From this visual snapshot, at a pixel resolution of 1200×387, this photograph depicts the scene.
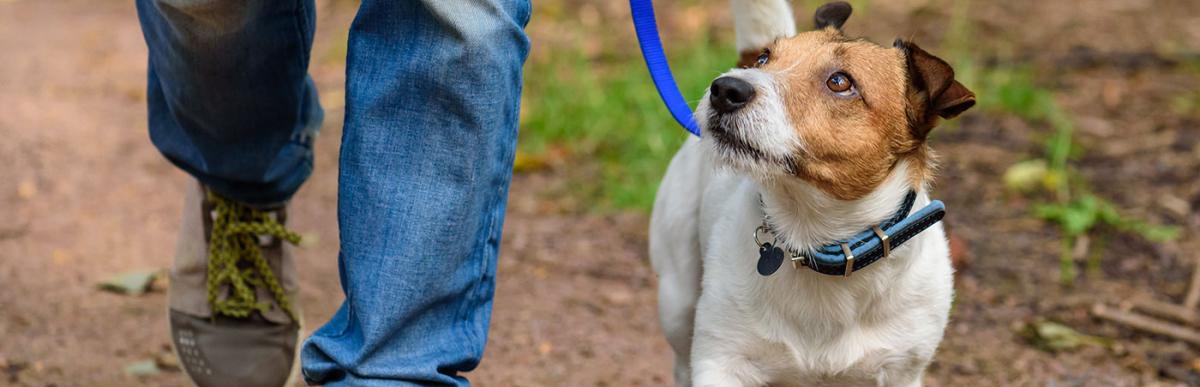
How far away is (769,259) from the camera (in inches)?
101

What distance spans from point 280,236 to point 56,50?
4.80 m

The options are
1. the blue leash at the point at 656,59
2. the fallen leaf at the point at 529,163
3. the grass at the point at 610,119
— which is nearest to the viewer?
the blue leash at the point at 656,59

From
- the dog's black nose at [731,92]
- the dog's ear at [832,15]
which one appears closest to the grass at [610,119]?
the dog's ear at [832,15]

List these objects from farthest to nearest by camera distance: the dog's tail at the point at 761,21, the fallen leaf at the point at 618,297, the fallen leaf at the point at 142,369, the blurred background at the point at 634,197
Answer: the fallen leaf at the point at 618,297, the blurred background at the point at 634,197, the fallen leaf at the point at 142,369, the dog's tail at the point at 761,21

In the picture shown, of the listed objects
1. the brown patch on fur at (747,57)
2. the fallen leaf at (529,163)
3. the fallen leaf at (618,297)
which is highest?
the brown patch on fur at (747,57)

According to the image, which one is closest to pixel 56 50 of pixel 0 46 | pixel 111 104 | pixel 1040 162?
pixel 0 46

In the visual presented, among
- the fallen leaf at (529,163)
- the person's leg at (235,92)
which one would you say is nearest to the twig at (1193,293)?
the fallen leaf at (529,163)

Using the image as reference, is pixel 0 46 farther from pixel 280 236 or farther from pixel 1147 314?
pixel 1147 314

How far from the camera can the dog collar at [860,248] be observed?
2525 mm

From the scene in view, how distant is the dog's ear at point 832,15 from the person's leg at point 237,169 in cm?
108

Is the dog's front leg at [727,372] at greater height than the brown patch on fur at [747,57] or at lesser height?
lesser

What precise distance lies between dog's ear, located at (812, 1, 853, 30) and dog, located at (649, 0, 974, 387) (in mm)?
76

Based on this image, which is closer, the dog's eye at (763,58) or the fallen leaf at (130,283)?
the dog's eye at (763,58)

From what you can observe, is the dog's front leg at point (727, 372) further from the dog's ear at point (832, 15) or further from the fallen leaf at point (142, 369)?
the fallen leaf at point (142, 369)
